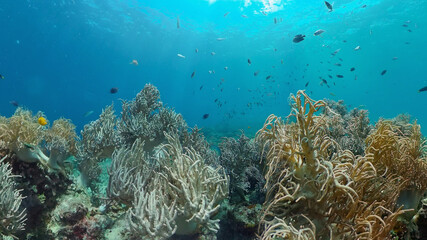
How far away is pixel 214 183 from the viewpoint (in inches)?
148

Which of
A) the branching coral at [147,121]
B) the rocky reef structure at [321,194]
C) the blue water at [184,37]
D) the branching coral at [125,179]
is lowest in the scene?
the rocky reef structure at [321,194]

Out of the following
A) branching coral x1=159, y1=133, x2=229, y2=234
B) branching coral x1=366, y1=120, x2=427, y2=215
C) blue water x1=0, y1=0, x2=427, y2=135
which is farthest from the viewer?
blue water x1=0, y1=0, x2=427, y2=135

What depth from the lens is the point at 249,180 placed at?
6.46 meters

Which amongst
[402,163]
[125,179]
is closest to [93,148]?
[125,179]

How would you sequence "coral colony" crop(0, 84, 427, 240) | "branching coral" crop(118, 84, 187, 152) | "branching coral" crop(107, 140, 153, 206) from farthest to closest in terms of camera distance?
"branching coral" crop(118, 84, 187, 152)
"branching coral" crop(107, 140, 153, 206)
"coral colony" crop(0, 84, 427, 240)

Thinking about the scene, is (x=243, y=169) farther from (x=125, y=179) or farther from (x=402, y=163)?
(x=402, y=163)

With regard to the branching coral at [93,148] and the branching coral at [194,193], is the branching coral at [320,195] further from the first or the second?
the branching coral at [93,148]

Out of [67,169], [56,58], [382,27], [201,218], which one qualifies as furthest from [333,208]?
[56,58]

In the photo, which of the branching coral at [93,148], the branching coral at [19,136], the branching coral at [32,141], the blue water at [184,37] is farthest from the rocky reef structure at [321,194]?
the blue water at [184,37]

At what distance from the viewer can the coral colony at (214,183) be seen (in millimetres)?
2729

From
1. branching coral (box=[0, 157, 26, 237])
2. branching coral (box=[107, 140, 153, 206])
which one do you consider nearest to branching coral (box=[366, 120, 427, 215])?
branching coral (box=[107, 140, 153, 206])

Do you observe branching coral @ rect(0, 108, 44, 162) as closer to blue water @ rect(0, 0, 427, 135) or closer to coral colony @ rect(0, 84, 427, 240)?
coral colony @ rect(0, 84, 427, 240)

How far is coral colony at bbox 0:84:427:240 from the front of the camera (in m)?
2.73

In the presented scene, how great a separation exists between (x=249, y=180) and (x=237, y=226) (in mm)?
1665
